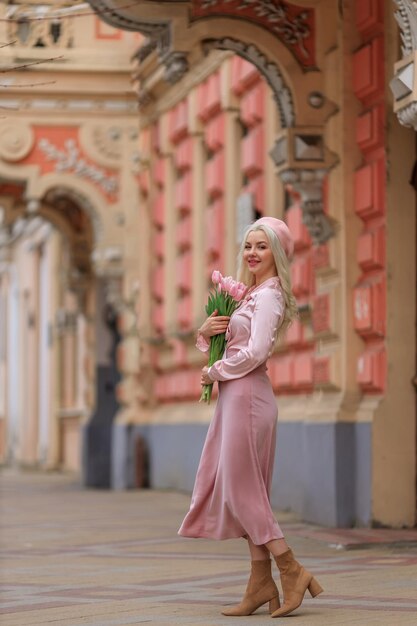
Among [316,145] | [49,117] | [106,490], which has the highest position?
[49,117]

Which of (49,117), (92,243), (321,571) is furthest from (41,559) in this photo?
(92,243)

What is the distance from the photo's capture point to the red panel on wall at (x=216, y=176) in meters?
18.0

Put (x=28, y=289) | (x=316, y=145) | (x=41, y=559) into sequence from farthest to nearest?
(x=28, y=289) → (x=316, y=145) → (x=41, y=559)

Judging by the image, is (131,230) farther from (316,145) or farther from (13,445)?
(13,445)

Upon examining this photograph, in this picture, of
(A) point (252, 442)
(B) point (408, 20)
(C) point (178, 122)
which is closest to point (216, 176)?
(C) point (178, 122)

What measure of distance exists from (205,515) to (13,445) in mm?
30103

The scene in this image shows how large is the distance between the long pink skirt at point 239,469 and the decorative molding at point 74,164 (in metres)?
13.2

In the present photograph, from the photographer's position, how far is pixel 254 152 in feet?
53.6

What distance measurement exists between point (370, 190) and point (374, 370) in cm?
131

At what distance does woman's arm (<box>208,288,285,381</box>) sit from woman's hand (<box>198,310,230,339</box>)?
0.48 ft

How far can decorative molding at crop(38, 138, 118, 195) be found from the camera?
814 inches

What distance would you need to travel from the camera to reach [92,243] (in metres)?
23.8

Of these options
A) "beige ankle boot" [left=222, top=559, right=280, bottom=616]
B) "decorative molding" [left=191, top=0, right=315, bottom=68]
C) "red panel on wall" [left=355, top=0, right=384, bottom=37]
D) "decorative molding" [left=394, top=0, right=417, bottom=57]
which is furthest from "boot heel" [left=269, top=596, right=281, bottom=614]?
"red panel on wall" [left=355, top=0, right=384, bottom=37]

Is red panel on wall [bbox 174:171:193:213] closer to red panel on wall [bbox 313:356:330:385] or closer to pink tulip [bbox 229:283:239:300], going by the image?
red panel on wall [bbox 313:356:330:385]
